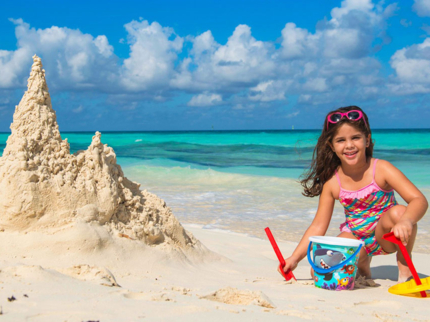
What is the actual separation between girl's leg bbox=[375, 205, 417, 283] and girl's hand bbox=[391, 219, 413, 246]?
6.0 inches

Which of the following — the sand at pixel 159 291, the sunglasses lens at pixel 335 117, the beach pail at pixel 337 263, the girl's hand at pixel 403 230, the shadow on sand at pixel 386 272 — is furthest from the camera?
the shadow on sand at pixel 386 272

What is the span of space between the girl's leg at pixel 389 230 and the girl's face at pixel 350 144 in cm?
38

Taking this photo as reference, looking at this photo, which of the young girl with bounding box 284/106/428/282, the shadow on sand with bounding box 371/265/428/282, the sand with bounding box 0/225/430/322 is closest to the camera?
the sand with bounding box 0/225/430/322

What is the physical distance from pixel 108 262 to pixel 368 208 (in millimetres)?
1706

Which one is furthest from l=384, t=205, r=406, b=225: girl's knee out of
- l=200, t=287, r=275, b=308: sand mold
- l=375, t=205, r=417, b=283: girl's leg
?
A: l=200, t=287, r=275, b=308: sand mold

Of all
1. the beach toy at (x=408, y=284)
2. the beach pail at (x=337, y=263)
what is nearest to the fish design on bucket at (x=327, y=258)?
the beach pail at (x=337, y=263)

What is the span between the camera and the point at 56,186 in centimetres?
260

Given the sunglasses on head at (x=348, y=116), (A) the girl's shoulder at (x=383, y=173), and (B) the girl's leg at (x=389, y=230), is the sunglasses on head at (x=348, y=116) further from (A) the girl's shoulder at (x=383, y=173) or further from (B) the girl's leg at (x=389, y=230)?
(B) the girl's leg at (x=389, y=230)

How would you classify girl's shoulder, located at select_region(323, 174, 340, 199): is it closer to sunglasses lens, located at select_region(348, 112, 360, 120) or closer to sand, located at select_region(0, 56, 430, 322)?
sunglasses lens, located at select_region(348, 112, 360, 120)

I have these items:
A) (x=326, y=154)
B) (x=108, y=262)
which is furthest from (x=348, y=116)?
(x=108, y=262)

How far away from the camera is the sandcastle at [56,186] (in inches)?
100

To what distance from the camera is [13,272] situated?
1923 millimetres

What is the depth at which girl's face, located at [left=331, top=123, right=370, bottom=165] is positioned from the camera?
8.93ft

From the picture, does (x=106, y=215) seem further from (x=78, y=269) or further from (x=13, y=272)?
(x=13, y=272)
